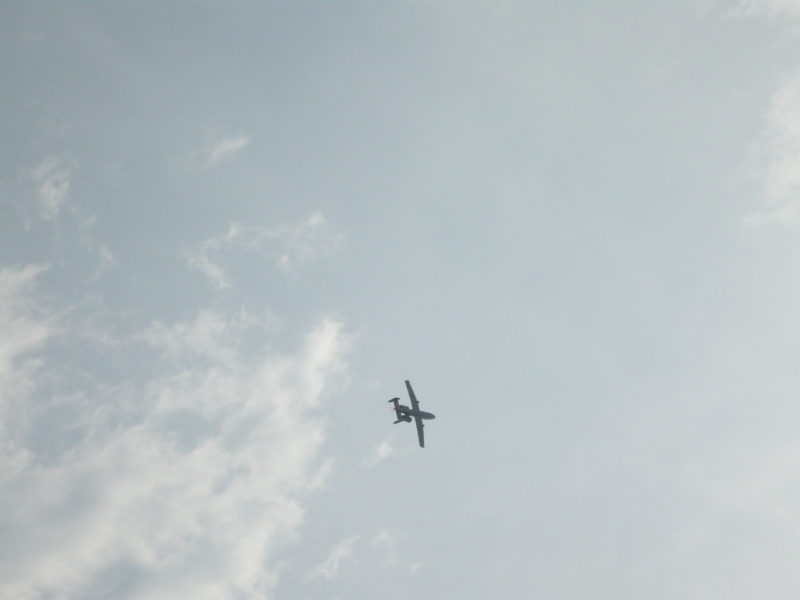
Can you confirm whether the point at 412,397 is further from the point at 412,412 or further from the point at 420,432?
the point at 420,432

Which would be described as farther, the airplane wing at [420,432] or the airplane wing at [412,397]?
the airplane wing at [420,432]

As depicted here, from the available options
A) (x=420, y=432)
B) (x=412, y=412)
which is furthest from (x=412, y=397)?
(x=420, y=432)

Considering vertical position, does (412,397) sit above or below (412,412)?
above

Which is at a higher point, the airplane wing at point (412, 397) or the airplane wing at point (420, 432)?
the airplane wing at point (412, 397)

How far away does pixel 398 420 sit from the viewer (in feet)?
490

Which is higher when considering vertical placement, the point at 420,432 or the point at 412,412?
the point at 412,412

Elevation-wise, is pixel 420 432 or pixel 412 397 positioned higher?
pixel 412 397

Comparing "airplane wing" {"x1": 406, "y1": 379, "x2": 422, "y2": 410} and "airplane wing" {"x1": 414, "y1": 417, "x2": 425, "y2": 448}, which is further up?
"airplane wing" {"x1": 406, "y1": 379, "x2": 422, "y2": 410}

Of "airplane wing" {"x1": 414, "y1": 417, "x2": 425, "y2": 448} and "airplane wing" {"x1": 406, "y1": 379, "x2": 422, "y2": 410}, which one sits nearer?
"airplane wing" {"x1": 406, "y1": 379, "x2": 422, "y2": 410}

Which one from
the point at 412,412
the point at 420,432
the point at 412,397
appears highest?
the point at 412,397

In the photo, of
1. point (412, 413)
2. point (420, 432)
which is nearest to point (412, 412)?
point (412, 413)

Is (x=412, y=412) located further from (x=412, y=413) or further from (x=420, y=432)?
(x=420, y=432)
